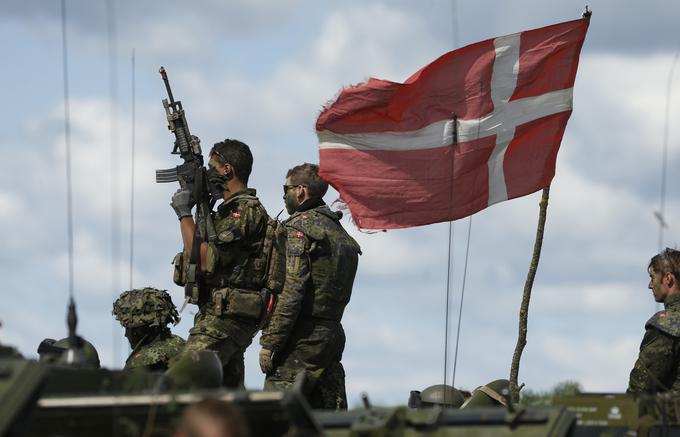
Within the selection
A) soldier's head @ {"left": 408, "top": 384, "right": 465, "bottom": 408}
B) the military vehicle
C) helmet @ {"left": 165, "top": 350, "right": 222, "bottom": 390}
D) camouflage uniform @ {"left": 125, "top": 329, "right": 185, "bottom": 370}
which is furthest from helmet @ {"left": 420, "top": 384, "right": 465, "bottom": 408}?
the military vehicle

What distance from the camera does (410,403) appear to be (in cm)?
1212

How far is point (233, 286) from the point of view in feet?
34.3

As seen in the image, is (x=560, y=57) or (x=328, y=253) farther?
(x=560, y=57)

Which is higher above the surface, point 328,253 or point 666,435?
point 328,253

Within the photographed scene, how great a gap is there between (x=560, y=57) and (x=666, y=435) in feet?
15.6

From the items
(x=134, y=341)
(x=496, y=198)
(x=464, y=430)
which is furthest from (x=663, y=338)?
(x=464, y=430)

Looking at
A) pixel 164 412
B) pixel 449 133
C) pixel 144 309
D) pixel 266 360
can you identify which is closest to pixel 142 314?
pixel 144 309

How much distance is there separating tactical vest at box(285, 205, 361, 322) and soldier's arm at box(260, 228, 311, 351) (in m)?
0.08

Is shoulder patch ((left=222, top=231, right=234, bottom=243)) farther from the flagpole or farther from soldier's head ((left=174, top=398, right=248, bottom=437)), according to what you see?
soldier's head ((left=174, top=398, right=248, bottom=437))

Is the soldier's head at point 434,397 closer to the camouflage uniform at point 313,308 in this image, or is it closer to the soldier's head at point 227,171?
the camouflage uniform at point 313,308

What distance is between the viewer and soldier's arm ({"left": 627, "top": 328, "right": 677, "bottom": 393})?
412 inches

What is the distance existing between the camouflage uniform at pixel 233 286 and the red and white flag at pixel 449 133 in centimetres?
109

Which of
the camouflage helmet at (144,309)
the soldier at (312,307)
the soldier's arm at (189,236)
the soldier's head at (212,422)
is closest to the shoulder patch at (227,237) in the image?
the soldier's arm at (189,236)

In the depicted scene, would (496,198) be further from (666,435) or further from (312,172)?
(666,435)
